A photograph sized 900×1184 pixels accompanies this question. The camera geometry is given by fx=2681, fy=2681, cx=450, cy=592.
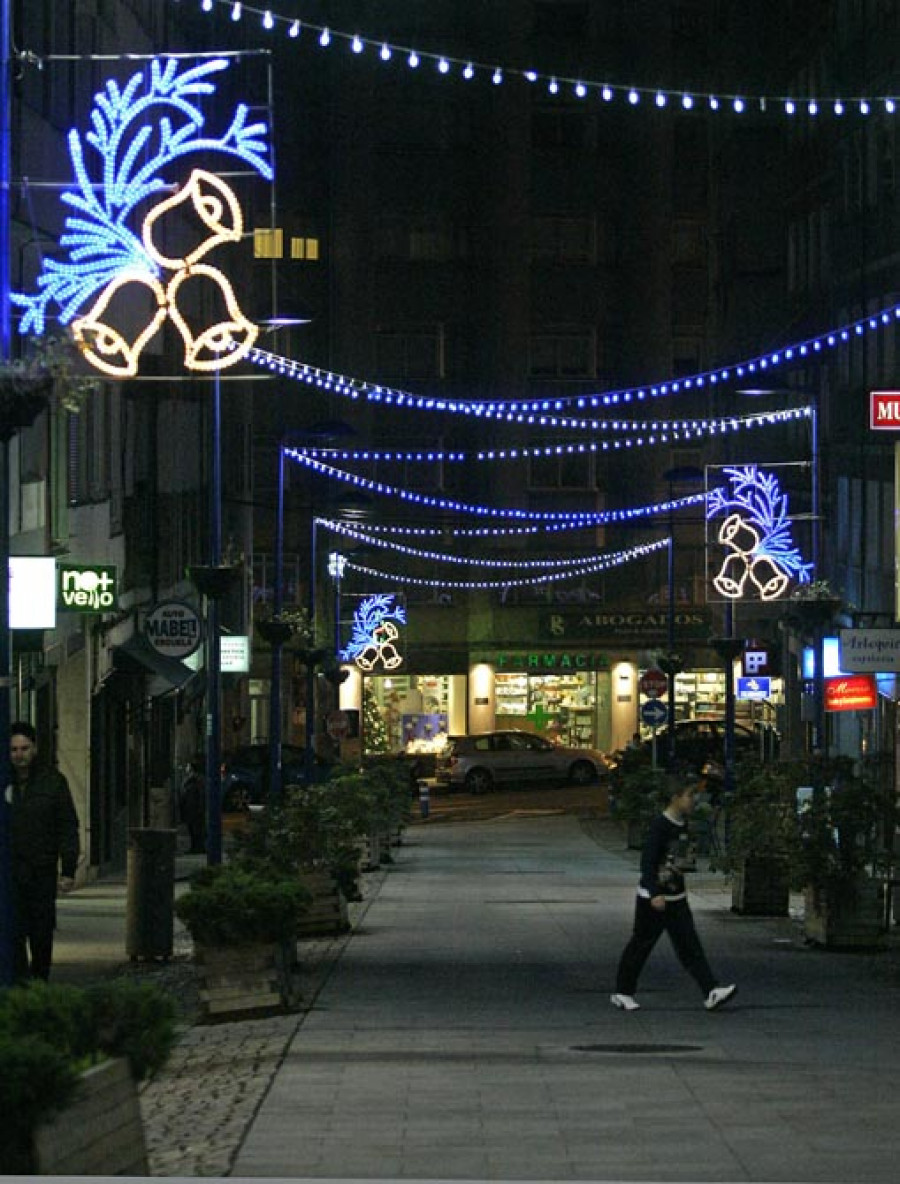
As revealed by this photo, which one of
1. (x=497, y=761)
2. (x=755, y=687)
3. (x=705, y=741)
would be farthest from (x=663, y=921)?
(x=497, y=761)

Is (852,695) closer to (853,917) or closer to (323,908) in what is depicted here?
(853,917)

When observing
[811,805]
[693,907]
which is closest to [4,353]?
[811,805]

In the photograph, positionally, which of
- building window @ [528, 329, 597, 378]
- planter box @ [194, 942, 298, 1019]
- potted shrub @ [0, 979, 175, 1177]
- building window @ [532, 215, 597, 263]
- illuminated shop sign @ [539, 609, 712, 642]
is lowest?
planter box @ [194, 942, 298, 1019]

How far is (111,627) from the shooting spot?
130 ft

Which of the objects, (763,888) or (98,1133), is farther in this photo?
(763,888)

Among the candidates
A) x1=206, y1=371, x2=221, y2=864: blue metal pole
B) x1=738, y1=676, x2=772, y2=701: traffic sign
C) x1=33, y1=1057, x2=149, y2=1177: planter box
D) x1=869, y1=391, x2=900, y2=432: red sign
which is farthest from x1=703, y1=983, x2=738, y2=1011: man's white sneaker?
x1=738, y1=676, x2=772, y2=701: traffic sign

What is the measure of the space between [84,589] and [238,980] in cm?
1326

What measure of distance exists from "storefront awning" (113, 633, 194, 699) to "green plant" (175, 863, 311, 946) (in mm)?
22013

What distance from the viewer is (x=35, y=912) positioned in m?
18.0

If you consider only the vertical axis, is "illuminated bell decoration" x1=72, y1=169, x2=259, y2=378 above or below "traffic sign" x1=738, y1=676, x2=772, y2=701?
above

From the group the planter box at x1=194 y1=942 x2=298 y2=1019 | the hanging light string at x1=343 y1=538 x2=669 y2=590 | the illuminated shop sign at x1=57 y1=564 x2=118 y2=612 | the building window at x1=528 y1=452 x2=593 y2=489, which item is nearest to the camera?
the planter box at x1=194 y1=942 x2=298 y2=1019

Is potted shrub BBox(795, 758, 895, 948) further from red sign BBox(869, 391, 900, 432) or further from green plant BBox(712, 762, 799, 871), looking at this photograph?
red sign BBox(869, 391, 900, 432)

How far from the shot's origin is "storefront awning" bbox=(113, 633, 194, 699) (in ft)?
132

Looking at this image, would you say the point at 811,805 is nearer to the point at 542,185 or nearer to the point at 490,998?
the point at 490,998
